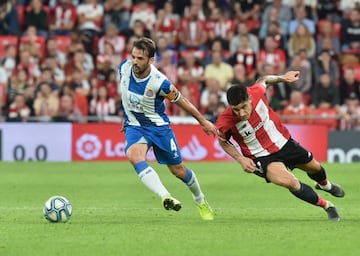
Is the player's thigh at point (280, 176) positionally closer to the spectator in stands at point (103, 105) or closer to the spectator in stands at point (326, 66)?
the spectator in stands at point (103, 105)

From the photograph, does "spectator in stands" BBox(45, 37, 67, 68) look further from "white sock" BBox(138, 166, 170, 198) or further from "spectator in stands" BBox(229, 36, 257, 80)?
"white sock" BBox(138, 166, 170, 198)

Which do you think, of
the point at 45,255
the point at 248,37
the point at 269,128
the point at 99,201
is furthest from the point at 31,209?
the point at 248,37

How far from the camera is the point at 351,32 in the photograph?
25.8 meters

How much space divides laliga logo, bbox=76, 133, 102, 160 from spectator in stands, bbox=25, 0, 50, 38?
13.4 ft

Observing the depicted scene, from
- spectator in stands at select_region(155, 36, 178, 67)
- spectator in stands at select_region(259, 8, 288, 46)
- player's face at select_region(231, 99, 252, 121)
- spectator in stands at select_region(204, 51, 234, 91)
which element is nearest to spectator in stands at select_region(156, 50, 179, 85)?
spectator in stands at select_region(155, 36, 178, 67)

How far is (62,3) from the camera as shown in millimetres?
26406

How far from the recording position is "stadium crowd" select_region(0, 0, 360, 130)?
2362cm

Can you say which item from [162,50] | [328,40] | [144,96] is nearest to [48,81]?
[162,50]

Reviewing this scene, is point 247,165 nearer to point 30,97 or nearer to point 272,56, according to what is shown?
point 30,97

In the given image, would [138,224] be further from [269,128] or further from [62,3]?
[62,3]

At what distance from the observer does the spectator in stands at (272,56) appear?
24.5m

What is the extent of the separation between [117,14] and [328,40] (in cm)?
536

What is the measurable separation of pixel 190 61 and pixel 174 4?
2.98 metres

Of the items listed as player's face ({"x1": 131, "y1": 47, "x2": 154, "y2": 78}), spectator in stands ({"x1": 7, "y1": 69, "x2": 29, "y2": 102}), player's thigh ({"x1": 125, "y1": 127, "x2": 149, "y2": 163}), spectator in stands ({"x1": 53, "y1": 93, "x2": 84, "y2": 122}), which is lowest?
spectator in stands ({"x1": 53, "y1": 93, "x2": 84, "y2": 122})
